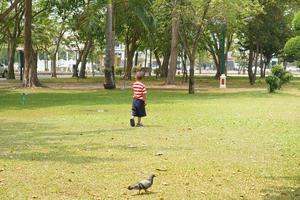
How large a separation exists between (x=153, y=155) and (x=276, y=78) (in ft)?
68.2

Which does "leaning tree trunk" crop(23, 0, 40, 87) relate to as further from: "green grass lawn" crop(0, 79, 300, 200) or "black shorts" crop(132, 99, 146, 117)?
"black shorts" crop(132, 99, 146, 117)

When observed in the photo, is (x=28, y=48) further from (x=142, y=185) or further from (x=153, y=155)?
(x=142, y=185)

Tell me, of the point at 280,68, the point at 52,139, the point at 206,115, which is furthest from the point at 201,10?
the point at 52,139

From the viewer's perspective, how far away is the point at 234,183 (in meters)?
7.26

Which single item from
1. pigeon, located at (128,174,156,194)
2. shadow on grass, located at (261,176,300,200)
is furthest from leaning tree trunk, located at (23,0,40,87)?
shadow on grass, located at (261,176,300,200)

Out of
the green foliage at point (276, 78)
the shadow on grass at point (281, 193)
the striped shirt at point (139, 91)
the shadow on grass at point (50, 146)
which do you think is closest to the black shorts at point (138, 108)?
the striped shirt at point (139, 91)

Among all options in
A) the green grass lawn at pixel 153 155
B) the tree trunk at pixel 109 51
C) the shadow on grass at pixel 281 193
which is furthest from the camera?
the tree trunk at pixel 109 51

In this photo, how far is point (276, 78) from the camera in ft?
95.0

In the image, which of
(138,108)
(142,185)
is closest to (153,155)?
(142,185)

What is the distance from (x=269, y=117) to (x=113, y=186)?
9.74m

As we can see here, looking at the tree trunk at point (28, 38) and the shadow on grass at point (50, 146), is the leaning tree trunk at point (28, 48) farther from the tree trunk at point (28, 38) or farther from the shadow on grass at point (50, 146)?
the shadow on grass at point (50, 146)

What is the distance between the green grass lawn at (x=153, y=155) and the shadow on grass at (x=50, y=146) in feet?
0.05

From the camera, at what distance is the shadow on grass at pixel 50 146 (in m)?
9.07

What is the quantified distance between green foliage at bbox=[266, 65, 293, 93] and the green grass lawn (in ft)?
40.0
